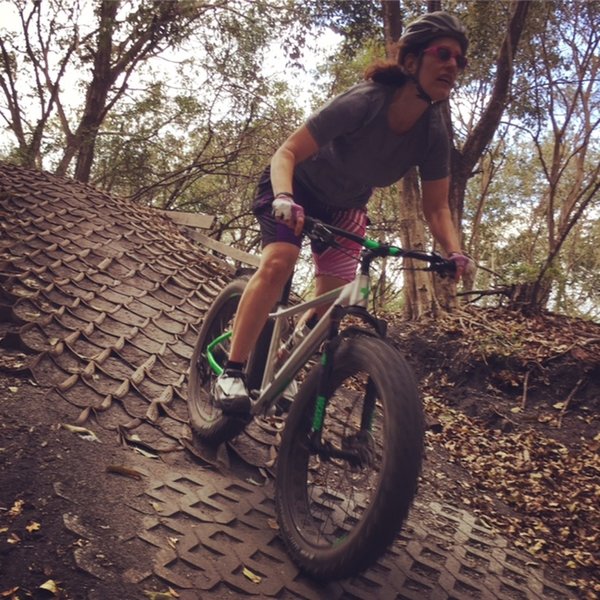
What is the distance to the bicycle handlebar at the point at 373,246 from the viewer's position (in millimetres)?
2037

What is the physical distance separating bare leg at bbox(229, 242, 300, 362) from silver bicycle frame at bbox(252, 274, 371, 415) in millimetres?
101

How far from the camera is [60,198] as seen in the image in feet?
19.5

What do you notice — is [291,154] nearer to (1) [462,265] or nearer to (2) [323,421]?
(1) [462,265]

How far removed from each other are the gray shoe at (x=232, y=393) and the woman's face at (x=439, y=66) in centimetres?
142

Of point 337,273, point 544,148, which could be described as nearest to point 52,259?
point 337,273

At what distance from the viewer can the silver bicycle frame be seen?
212 centimetres

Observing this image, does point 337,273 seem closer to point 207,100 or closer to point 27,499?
point 27,499

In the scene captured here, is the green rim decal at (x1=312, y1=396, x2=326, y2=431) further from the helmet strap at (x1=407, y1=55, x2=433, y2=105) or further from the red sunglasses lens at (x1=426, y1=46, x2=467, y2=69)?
the red sunglasses lens at (x1=426, y1=46, x2=467, y2=69)

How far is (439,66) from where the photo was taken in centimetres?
226

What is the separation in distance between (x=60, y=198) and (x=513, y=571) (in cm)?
522

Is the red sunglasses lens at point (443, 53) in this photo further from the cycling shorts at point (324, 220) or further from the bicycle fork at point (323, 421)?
the bicycle fork at point (323, 421)

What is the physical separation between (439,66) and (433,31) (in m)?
0.13

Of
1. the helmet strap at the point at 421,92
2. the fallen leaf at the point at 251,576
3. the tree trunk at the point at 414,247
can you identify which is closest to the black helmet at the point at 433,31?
the helmet strap at the point at 421,92

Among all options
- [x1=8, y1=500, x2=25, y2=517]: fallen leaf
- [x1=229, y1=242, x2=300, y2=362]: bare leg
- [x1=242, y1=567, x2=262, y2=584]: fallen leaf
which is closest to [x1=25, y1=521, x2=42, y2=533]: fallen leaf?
[x1=8, y1=500, x2=25, y2=517]: fallen leaf
